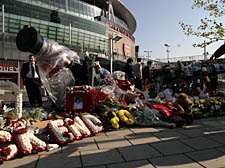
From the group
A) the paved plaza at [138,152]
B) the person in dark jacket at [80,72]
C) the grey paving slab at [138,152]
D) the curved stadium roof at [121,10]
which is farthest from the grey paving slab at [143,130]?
the curved stadium roof at [121,10]

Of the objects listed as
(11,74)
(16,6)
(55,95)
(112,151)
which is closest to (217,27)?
(55,95)

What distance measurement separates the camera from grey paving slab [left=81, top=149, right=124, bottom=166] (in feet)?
8.31

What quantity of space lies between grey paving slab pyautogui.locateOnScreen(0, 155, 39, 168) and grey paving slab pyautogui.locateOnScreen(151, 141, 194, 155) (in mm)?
1867

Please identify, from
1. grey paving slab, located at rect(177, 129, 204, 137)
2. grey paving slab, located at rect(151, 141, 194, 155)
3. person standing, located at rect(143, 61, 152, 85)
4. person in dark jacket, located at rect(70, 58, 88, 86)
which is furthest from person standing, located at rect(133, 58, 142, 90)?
grey paving slab, located at rect(151, 141, 194, 155)

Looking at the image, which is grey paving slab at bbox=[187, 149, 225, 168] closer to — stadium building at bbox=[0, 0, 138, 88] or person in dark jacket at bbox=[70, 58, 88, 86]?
person in dark jacket at bbox=[70, 58, 88, 86]

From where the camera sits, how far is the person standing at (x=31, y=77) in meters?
5.30

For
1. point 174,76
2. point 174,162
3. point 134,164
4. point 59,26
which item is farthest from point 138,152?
point 59,26

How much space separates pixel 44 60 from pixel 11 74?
747 inches

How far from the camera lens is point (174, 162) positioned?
8.23 feet

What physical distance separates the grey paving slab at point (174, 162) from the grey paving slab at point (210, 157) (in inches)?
4.8

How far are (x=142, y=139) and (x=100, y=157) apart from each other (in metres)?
1.06

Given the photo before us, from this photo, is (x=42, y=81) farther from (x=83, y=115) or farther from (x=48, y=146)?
(x=48, y=146)

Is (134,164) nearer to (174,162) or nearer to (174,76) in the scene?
(174,162)

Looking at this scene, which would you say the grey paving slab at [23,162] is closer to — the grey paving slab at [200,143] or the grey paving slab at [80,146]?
the grey paving slab at [80,146]
